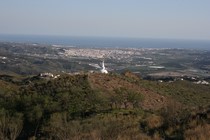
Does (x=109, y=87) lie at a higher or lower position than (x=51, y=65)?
higher

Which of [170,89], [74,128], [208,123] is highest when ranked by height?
[208,123]

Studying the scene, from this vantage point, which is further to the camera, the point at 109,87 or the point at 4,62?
the point at 4,62

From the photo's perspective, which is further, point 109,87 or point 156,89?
point 156,89

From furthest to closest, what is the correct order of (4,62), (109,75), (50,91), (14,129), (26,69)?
(4,62)
(26,69)
(109,75)
(50,91)
(14,129)

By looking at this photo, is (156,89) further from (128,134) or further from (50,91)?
(128,134)

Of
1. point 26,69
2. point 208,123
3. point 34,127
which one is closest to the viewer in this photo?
point 208,123

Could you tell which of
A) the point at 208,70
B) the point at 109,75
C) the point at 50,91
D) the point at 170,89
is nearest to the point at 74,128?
the point at 50,91

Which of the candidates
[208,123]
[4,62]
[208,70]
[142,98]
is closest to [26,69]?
[4,62]

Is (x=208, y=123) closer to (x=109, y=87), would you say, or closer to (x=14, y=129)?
(x=14, y=129)

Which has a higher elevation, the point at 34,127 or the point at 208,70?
the point at 34,127
